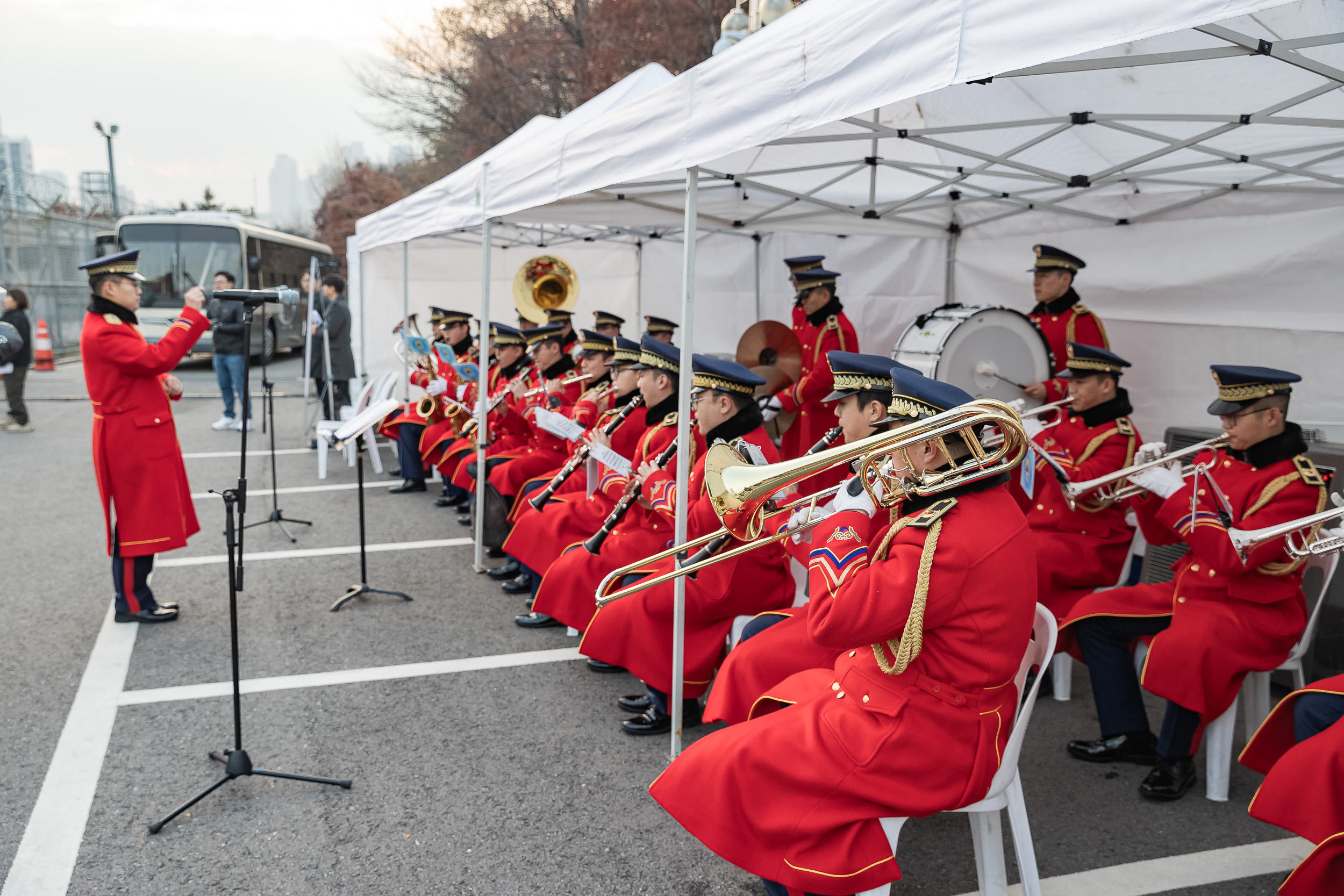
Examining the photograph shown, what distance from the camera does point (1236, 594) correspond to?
3092 millimetres

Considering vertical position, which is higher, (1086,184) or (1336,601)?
(1086,184)

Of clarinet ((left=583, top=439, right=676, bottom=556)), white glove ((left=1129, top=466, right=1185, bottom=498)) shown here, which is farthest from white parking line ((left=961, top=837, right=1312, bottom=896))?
clarinet ((left=583, top=439, right=676, bottom=556))

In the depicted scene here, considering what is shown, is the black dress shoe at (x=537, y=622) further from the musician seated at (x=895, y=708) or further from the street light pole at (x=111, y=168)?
the street light pole at (x=111, y=168)

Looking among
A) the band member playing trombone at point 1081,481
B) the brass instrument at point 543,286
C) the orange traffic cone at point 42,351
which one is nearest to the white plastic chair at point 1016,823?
the band member playing trombone at point 1081,481

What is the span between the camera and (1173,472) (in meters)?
3.52

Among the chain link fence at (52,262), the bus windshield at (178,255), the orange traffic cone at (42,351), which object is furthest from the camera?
the bus windshield at (178,255)

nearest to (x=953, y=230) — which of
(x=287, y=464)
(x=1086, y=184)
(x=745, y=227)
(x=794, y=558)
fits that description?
(x=745, y=227)

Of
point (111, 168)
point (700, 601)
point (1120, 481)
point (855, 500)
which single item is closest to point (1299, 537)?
point (1120, 481)

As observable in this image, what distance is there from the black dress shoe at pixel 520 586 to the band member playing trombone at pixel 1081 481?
2.77 m

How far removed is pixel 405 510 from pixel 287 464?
244 centimetres

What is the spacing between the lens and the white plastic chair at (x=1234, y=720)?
3166 millimetres

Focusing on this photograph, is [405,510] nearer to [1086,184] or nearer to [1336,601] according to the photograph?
[1086,184]

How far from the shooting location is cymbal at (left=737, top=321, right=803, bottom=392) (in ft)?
19.6

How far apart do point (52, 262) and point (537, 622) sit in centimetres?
1927
